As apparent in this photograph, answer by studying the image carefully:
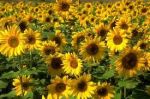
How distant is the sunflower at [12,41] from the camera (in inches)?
282

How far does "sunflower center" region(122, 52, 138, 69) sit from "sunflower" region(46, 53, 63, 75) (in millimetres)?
1462

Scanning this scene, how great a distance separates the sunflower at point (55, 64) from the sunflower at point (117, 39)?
3.55ft

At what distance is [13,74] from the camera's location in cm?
848

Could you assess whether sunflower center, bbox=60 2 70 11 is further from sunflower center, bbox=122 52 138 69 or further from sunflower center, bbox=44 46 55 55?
sunflower center, bbox=122 52 138 69

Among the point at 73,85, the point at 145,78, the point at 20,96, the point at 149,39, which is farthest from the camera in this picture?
the point at 149,39

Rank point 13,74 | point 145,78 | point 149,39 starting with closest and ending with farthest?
point 13,74
point 145,78
point 149,39

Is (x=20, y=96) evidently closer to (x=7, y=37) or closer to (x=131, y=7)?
(x=7, y=37)

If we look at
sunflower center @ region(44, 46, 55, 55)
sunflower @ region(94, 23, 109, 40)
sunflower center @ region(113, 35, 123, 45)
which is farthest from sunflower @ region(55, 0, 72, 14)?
sunflower center @ region(113, 35, 123, 45)

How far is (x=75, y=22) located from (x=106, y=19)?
5.14 ft

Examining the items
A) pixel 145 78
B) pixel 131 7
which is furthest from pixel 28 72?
pixel 131 7

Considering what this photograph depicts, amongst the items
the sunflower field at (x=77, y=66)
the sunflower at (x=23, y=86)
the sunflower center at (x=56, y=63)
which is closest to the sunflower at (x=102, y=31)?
the sunflower field at (x=77, y=66)

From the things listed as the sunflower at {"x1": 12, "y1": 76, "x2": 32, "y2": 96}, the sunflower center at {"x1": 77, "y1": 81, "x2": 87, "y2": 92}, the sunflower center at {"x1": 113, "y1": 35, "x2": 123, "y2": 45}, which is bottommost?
the sunflower at {"x1": 12, "y1": 76, "x2": 32, "y2": 96}

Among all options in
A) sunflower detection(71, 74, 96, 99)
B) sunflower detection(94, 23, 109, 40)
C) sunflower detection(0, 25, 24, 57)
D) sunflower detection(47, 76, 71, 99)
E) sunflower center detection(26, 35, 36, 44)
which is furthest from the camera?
sunflower detection(94, 23, 109, 40)

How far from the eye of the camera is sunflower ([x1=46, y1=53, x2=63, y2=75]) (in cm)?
819
